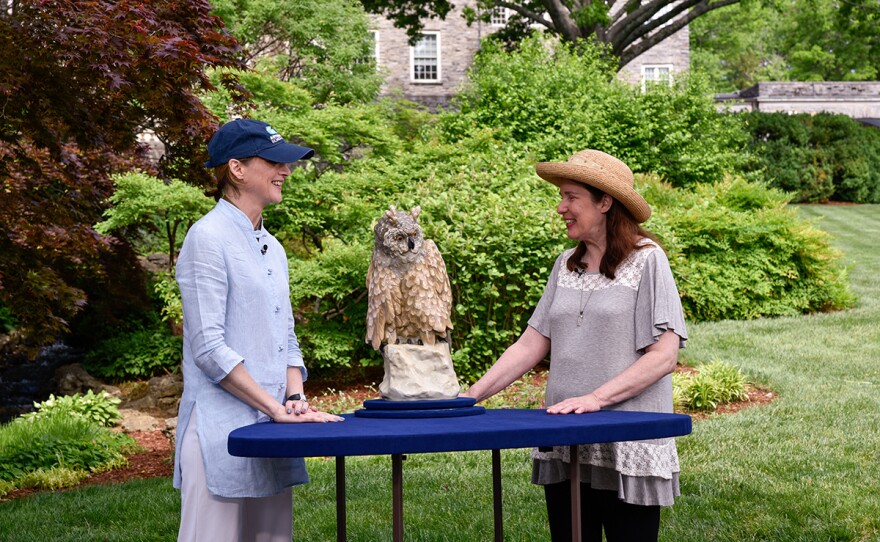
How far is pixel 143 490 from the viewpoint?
7.20 metres

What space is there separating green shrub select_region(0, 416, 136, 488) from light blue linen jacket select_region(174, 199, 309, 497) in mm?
5694

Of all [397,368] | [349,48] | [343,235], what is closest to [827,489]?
[397,368]

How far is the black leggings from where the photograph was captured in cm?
350

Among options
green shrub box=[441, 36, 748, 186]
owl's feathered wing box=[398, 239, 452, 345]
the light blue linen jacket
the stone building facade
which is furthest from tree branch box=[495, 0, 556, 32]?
the light blue linen jacket

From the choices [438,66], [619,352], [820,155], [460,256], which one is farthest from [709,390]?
[438,66]

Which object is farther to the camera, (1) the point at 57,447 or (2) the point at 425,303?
(1) the point at 57,447

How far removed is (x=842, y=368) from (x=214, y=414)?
8.36m

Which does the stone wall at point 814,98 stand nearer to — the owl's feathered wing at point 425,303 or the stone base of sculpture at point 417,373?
the owl's feathered wing at point 425,303

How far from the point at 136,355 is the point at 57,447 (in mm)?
4849

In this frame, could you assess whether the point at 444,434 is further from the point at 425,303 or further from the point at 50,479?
the point at 50,479

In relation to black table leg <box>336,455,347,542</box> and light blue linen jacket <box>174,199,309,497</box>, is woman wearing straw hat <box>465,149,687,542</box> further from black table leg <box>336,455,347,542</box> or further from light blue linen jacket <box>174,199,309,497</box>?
light blue linen jacket <box>174,199,309,497</box>

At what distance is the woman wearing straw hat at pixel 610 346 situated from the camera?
11.3ft

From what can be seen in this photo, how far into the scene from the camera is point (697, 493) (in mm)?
6332

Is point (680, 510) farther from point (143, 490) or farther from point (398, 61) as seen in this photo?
point (398, 61)
